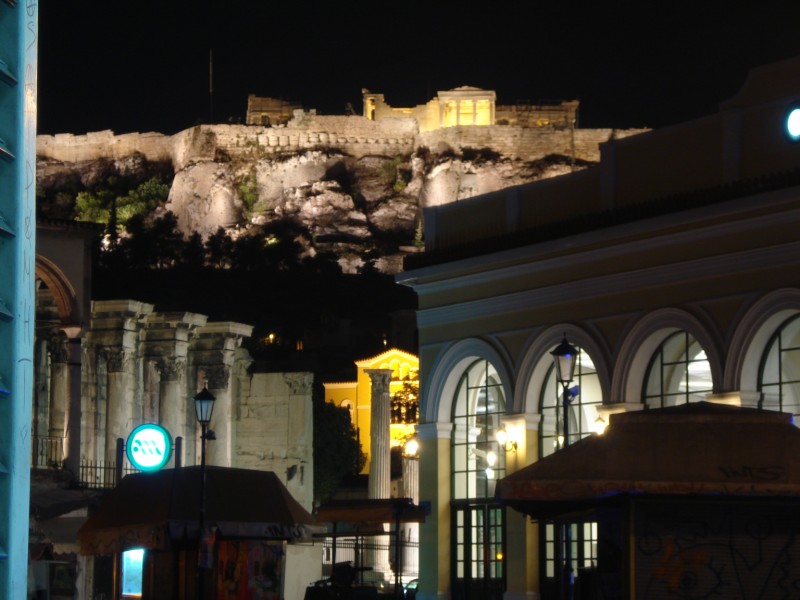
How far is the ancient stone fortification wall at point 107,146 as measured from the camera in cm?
15488

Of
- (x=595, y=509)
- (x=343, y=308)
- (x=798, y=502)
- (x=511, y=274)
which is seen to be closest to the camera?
(x=798, y=502)

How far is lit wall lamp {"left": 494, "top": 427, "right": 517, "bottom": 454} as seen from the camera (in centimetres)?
2623

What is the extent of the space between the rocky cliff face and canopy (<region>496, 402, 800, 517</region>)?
132m

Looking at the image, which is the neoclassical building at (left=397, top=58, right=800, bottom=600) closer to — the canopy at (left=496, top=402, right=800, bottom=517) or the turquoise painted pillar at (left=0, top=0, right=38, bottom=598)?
the canopy at (left=496, top=402, right=800, bottom=517)

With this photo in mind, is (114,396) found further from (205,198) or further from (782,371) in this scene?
(205,198)

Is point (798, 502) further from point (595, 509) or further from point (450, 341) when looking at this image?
point (450, 341)

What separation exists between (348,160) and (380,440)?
329ft

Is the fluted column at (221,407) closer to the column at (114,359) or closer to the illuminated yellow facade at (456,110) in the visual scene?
the column at (114,359)

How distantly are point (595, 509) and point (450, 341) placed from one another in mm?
15436

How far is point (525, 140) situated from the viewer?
5881 inches

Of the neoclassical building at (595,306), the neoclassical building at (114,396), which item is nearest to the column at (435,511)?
the neoclassical building at (595,306)

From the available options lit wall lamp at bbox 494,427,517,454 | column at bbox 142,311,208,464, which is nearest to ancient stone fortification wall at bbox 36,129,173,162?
column at bbox 142,311,208,464

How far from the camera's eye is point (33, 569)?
61.5ft

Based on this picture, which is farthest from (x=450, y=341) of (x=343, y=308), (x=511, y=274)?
(x=343, y=308)
